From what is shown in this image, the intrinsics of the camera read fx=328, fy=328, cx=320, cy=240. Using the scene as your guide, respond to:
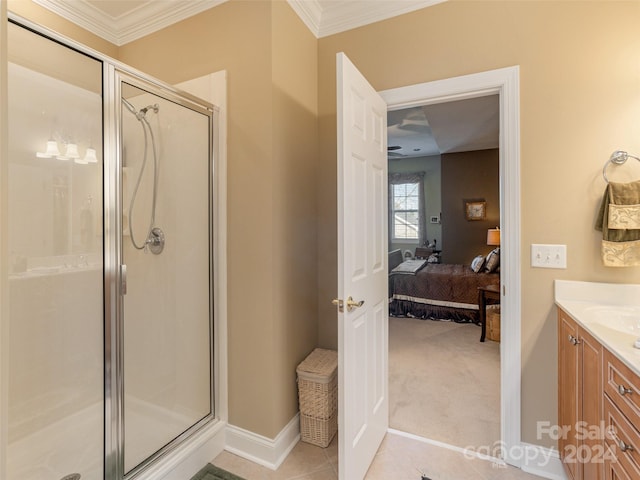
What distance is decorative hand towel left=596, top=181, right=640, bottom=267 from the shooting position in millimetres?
1553

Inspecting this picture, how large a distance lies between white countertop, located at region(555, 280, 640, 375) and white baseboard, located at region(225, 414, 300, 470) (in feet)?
5.39

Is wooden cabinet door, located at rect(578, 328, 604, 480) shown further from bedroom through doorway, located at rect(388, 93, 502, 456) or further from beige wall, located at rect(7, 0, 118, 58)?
beige wall, located at rect(7, 0, 118, 58)

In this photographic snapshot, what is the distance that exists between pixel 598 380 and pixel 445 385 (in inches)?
68.1

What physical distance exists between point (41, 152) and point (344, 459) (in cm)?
190

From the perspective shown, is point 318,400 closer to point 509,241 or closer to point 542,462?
point 542,462

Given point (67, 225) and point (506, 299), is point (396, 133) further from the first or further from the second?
point (67, 225)

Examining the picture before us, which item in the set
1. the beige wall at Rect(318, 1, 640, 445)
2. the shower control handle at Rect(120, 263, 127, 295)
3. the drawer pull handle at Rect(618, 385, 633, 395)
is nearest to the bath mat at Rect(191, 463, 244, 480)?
the shower control handle at Rect(120, 263, 127, 295)

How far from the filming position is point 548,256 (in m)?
1.76

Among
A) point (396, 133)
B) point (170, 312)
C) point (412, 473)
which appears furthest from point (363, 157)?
point (396, 133)

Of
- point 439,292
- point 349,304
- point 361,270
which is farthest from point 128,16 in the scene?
point 439,292

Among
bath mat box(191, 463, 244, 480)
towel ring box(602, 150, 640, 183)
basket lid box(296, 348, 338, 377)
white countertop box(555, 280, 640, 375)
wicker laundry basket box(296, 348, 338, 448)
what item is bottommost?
bath mat box(191, 463, 244, 480)

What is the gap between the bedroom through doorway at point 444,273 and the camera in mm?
2398

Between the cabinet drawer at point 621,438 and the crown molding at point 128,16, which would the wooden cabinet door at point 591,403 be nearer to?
the cabinet drawer at point 621,438

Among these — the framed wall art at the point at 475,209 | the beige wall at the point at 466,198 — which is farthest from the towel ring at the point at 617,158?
the framed wall art at the point at 475,209
